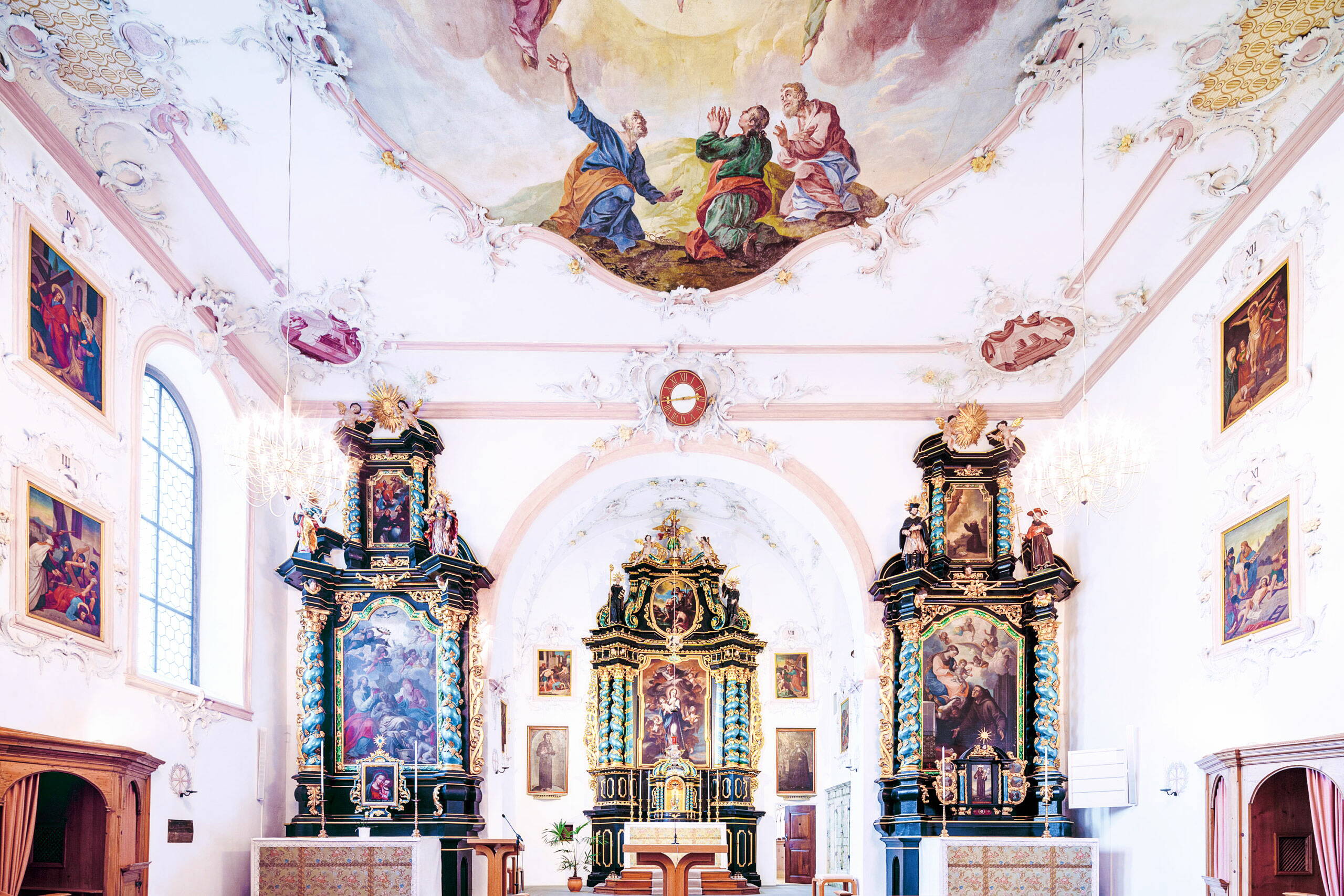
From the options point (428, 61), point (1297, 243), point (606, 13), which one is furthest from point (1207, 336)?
point (428, 61)

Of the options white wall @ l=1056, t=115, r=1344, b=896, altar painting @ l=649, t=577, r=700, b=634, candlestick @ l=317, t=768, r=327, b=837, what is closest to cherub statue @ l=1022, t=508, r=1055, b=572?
white wall @ l=1056, t=115, r=1344, b=896

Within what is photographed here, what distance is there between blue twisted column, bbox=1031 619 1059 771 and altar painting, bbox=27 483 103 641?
1111 centimetres

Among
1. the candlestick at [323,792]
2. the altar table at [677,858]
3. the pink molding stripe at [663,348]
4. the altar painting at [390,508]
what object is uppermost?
the pink molding stripe at [663,348]

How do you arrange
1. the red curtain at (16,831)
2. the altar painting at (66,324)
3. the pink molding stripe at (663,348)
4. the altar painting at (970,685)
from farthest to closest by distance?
the pink molding stripe at (663,348) → the altar painting at (970,685) → the altar painting at (66,324) → the red curtain at (16,831)

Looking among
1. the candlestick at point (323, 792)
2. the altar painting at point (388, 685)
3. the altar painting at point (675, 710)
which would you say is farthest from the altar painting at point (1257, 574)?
the altar painting at point (675, 710)

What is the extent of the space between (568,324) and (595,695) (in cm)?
1099

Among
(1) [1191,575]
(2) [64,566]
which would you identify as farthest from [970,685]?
(2) [64,566]

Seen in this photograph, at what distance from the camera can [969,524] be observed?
1614 centimetres

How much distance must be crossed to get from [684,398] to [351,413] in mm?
4642

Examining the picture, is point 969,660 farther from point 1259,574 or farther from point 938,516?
point 1259,574

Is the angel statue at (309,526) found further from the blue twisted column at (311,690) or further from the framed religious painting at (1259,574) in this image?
the framed religious painting at (1259,574)

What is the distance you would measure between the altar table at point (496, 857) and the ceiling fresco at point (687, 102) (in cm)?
797

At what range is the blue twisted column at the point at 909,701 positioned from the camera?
15.3 m

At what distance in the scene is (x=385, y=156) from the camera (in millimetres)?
12398
